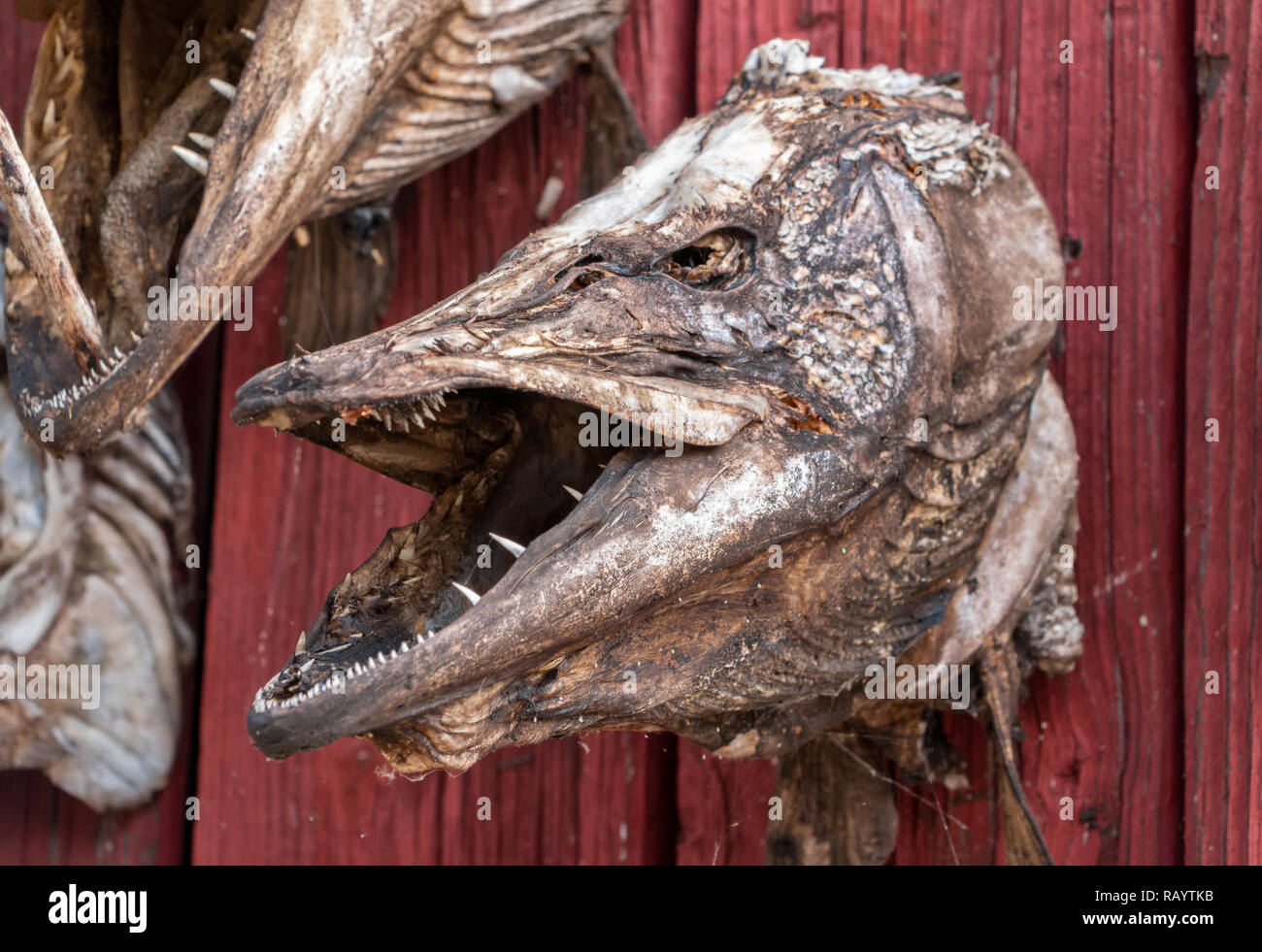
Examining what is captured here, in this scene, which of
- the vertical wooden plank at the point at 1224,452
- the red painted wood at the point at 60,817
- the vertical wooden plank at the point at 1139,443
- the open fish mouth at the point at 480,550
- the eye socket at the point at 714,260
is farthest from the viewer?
the red painted wood at the point at 60,817

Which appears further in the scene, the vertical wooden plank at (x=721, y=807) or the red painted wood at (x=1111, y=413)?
the vertical wooden plank at (x=721, y=807)

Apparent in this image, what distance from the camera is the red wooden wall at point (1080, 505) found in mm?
1740

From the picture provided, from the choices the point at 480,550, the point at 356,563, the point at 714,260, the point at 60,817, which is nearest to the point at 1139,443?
the point at 714,260

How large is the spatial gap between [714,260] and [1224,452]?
771 mm

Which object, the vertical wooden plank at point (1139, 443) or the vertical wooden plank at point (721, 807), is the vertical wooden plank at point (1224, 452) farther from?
the vertical wooden plank at point (721, 807)

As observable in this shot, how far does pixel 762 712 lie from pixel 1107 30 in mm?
1086

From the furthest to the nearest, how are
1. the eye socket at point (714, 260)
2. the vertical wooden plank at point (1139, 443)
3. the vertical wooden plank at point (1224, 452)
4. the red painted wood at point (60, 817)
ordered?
1. the red painted wood at point (60, 817)
2. the vertical wooden plank at point (1139, 443)
3. the vertical wooden plank at point (1224, 452)
4. the eye socket at point (714, 260)

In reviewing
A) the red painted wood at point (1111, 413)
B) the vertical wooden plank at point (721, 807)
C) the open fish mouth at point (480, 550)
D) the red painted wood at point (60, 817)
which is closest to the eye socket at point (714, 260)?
the open fish mouth at point (480, 550)

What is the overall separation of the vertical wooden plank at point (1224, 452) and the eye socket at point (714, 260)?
0.71 m

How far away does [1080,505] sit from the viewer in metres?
1.87

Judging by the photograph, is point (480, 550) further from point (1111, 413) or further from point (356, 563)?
point (1111, 413)

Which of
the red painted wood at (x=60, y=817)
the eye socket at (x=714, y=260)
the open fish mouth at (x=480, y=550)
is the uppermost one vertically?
the eye socket at (x=714, y=260)

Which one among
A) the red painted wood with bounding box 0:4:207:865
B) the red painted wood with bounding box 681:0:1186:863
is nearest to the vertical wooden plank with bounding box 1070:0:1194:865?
the red painted wood with bounding box 681:0:1186:863
